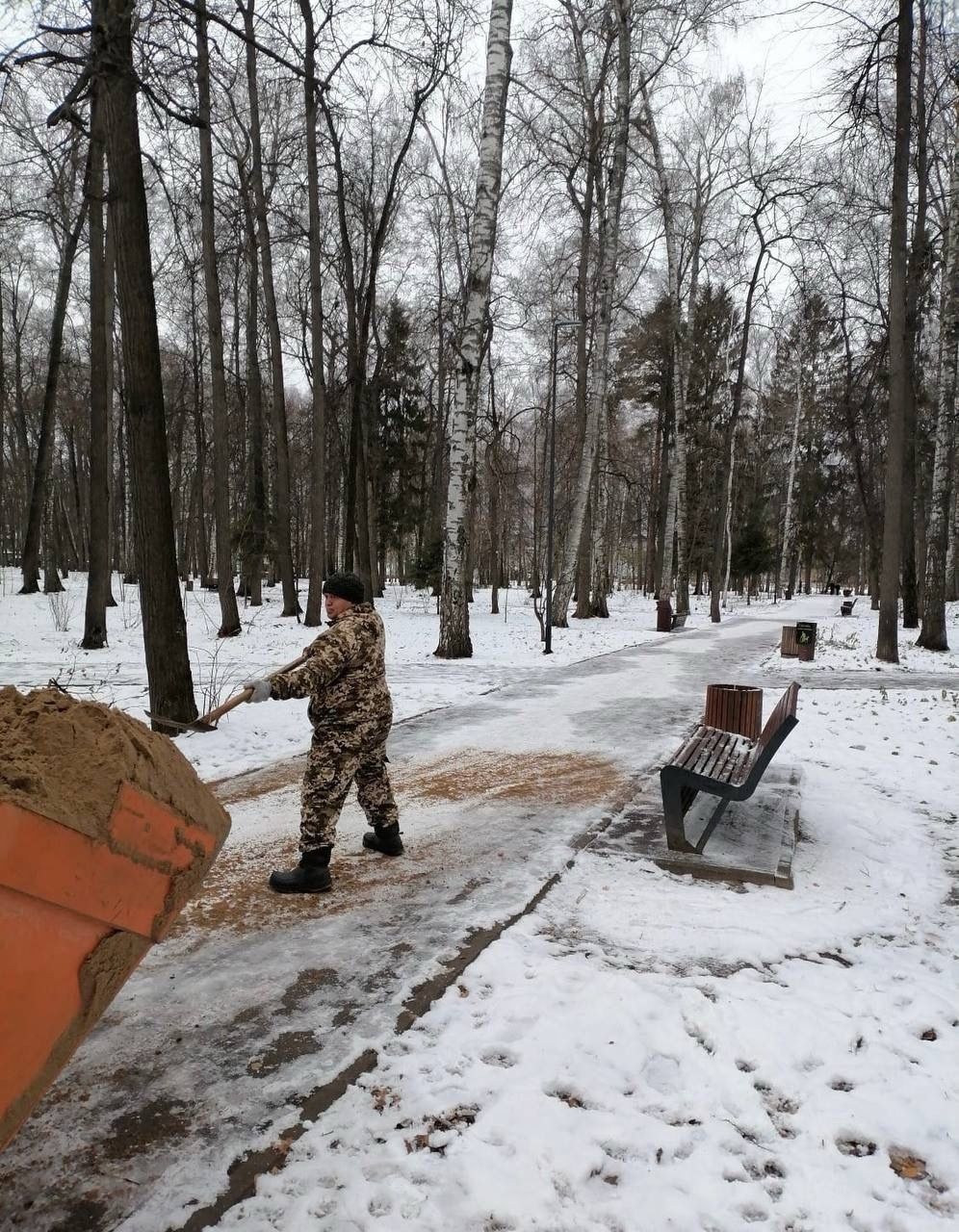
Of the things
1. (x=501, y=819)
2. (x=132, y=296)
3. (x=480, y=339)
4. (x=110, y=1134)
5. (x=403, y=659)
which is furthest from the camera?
(x=403, y=659)

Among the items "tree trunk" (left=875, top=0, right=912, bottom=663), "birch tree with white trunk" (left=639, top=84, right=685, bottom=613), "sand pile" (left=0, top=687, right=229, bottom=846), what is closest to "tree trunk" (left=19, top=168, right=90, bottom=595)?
"birch tree with white trunk" (left=639, top=84, right=685, bottom=613)

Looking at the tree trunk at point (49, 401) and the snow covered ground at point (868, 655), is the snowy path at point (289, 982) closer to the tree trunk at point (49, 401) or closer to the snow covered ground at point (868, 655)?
the snow covered ground at point (868, 655)

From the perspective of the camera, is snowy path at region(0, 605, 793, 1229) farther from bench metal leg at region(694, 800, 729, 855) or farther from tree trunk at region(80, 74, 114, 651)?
tree trunk at region(80, 74, 114, 651)

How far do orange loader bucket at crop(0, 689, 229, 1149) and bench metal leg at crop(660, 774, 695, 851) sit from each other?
3173 millimetres

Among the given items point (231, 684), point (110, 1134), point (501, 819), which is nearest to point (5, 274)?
point (231, 684)

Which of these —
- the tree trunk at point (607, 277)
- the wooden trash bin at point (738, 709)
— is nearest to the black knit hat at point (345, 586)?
the wooden trash bin at point (738, 709)

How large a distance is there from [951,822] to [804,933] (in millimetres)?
2379

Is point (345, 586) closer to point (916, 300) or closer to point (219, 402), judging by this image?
point (219, 402)

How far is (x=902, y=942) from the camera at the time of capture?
11.9 feet

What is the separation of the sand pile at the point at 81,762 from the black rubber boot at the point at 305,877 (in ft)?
6.76

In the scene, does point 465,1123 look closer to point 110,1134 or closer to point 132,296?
point 110,1134

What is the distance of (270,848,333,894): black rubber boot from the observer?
4.02 metres

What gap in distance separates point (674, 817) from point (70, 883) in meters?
3.65

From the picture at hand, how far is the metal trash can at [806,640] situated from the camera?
14.2 m
